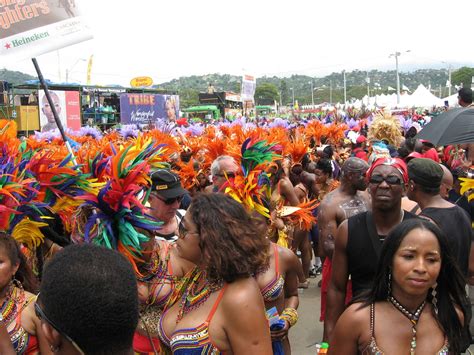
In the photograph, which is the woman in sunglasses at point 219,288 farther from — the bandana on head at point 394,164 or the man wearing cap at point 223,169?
the man wearing cap at point 223,169

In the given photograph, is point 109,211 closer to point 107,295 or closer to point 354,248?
point 354,248

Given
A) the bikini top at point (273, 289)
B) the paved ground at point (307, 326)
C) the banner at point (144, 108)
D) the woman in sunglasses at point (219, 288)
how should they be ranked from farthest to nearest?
the banner at point (144, 108) → the paved ground at point (307, 326) → the bikini top at point (273, 289) → the woman in sunglasses at point (219, 288)

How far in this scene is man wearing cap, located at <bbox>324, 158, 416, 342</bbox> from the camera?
3387 millimetres

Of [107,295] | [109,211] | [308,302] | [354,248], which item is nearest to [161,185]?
[109,211]

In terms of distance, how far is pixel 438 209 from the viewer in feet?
12.1

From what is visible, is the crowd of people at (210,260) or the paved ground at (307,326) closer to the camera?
the crowd of people at (210,260)

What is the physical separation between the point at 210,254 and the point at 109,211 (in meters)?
0.96

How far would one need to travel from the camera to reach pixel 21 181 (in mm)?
3395

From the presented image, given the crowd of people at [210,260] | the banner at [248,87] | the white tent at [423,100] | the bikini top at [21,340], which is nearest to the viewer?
the crowd of people at [210,260]

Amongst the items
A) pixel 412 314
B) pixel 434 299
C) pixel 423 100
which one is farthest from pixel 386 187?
pixel 423 100

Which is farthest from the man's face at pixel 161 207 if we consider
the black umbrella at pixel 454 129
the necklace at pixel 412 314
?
the black umbrella at pixel 454 129

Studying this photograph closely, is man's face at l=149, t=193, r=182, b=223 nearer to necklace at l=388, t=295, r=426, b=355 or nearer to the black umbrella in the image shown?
necklace at l=388, t=295, r=426, b=355

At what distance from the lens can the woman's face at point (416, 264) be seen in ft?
7.93

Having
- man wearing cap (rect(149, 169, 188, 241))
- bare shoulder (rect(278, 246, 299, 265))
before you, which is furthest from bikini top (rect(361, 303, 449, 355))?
man wearing cap (rect(149, 169, 188, 241))
